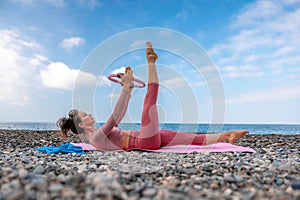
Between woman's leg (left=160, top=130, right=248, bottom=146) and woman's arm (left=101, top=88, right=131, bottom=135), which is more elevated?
woman's arm (left=101, top=88, right=131, bottom=135)

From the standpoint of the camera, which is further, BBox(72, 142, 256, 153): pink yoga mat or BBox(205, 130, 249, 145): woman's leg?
BBox(72, 142, 256, 153): pink yoga mat

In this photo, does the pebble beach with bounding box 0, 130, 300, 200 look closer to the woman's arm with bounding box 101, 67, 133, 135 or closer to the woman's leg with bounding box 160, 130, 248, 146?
the woman's arm with bounding box 101, 67, 133, 135

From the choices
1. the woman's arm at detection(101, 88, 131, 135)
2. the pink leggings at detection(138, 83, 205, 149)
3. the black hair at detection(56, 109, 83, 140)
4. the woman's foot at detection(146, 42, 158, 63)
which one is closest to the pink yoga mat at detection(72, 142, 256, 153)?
the pink leggings at detection(138, 83, 205, 149)

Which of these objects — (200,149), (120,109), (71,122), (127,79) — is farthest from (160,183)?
(71,122)

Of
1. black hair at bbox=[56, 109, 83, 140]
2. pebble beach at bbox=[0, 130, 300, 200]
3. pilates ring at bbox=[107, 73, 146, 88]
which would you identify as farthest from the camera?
black hair at bbox=[56, 109, 83, 140]

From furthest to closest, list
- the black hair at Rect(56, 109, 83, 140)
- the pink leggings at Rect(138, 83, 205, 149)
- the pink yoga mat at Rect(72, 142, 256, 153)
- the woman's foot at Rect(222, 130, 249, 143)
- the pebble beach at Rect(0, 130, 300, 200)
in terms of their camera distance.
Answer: the black hair at Rect(56, 109, 83, 140), the pink yoga mat at Rect(72, 142, 256, 153), the woman's foot at Rect(222, 130, 249, 143), the pink leggings at Rect(138, 83, 205, 149), the pebble beach at Rect(0, 130, 300, 200)

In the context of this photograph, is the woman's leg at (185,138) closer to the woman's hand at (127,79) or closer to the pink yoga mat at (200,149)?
the pink yoga mat at (200,149)

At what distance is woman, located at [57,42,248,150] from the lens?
474 centimetres

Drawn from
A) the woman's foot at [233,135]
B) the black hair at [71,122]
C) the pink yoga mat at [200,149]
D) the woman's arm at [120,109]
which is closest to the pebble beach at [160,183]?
the woman's arm at [120,109]

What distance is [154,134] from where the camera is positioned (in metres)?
5.21

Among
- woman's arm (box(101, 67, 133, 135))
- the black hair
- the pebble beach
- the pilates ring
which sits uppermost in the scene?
the pilates ring

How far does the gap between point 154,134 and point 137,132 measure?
1.33 feet

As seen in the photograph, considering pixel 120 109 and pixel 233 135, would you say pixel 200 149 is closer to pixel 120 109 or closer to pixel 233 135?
pixel 233 135

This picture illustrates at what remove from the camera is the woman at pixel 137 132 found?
15.6 feet
